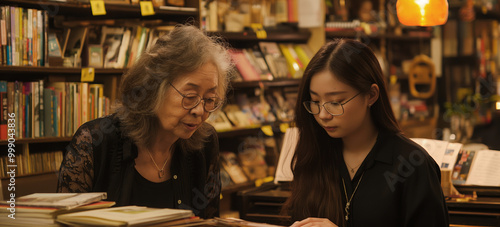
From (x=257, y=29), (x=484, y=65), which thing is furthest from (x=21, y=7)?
(x=484, y=65)

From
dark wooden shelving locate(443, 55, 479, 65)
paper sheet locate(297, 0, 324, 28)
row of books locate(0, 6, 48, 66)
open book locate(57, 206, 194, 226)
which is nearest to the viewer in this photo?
open book locate(57, 206, 194, 226)

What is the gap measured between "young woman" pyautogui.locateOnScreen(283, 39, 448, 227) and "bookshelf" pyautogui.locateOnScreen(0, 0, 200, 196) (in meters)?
1.64

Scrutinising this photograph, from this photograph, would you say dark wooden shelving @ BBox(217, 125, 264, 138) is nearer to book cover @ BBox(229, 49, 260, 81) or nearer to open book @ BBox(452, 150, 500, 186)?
book cover @ BBox(229, 49, 260, 81)

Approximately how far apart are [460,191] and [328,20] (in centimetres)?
314

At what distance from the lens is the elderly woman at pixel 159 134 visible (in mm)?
2186

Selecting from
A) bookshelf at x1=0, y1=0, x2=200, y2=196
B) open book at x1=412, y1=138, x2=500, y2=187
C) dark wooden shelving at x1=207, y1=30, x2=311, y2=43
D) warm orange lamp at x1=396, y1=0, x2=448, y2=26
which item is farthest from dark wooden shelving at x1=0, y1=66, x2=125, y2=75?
open book at x1=412, y1=138, x2=500, y2=187

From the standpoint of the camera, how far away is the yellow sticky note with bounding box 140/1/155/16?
12.3ft

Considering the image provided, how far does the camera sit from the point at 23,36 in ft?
10.6

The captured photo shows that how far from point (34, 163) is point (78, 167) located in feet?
4.60

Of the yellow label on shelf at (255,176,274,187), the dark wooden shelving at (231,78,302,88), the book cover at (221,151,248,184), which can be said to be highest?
the dark wooden shelving at (231,78,302,88)

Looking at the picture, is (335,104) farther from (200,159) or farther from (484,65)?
(484,65)

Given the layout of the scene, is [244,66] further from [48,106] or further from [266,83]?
[48,106]

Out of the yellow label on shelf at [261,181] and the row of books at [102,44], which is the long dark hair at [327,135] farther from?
the yellow label on shelf at [261,181]

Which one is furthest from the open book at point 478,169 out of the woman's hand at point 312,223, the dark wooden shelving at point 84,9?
the dark wooden shelving at point 84,9
